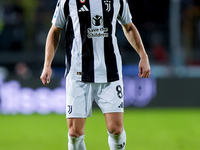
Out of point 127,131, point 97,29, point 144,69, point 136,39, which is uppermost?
point 97,29

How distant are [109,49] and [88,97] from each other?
1.73ft

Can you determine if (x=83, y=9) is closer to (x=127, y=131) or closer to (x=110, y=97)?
(x=110, y=97)

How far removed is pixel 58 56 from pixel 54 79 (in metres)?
0.80

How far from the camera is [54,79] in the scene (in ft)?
37.8

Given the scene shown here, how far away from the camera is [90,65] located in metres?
4.95

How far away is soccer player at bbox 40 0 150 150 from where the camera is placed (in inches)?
191

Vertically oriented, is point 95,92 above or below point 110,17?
below

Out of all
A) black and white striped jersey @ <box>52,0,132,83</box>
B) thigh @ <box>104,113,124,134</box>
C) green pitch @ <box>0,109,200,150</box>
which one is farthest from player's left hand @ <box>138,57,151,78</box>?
green pitch @ <box>0,109,200,150</box>

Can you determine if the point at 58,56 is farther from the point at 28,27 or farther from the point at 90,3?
the point at 90,3

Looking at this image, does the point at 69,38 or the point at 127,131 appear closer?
the point at 69,38

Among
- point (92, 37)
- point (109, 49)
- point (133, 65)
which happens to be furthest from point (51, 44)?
point (133, 65)

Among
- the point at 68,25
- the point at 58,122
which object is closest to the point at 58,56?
the point at 58,122

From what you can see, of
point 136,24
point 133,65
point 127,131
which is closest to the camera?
point 127,131

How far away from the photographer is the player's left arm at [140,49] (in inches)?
197
